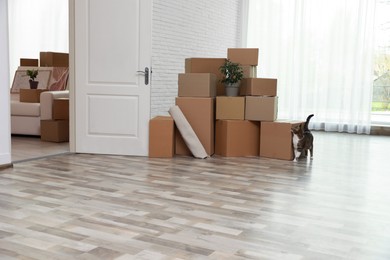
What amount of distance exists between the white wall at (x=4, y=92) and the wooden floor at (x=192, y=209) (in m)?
0.18

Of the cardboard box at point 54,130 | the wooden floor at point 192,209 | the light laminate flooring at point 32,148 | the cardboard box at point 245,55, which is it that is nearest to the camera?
the wooden floor at point 192,209

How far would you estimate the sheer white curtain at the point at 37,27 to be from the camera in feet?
29.1

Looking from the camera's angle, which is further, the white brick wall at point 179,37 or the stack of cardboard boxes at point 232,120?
the white brick wall at point 179,37

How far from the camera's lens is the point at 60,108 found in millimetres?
6285

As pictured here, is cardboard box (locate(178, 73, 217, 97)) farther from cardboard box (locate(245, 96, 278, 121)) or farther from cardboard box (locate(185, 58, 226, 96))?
cardboard box (locate(245, 96, 278, 121))

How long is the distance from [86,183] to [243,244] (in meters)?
1.77

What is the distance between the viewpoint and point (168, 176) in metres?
4.28

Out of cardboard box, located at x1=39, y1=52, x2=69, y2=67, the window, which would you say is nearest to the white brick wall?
cardboard box, located at x1=39, y1=52, x2=69, y2=67

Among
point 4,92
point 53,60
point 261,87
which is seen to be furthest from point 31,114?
point 261,87

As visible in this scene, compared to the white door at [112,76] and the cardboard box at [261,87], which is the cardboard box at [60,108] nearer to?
the white door at [112,76]

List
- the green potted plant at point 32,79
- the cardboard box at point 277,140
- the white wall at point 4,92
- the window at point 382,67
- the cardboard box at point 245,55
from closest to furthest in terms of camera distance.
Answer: the white wall at point 4,92
the cardboard box at point 277,140
the cardboard box at point 245,55
the green potted plant at point 32,79
the window at point 382,67

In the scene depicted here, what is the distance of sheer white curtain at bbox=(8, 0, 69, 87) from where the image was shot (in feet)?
29.1

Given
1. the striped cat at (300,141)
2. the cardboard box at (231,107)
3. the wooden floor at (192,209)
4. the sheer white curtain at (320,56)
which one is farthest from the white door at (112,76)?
the sheer white curtain at (320,56)

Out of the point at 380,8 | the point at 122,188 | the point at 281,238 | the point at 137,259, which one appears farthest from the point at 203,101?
the point at 380,8
